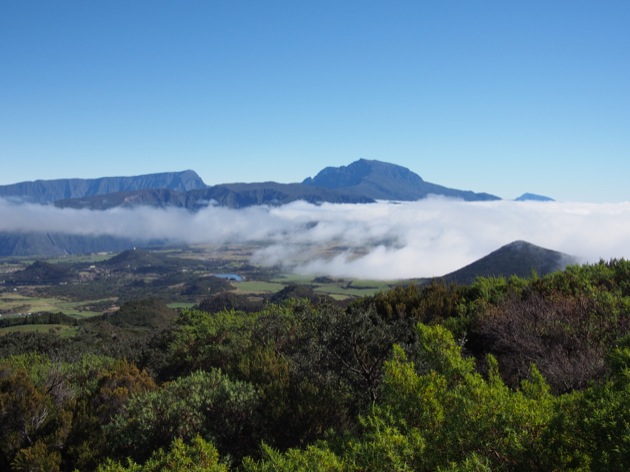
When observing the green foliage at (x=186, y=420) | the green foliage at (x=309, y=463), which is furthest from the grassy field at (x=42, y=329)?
the green foliage at (x=309, y=463)

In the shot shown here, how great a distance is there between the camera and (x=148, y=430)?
17141 mm

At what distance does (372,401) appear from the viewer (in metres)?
18.8

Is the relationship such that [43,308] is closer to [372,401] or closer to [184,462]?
[372,401]

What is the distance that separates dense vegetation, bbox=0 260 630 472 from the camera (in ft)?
36.8

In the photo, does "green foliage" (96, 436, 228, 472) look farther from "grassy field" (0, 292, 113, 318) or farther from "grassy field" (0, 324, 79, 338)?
"grassy field" (0, 292, 113, 318)

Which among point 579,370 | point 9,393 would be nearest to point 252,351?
point 9,393

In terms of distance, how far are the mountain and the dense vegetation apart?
116m

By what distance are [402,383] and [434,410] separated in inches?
51.0

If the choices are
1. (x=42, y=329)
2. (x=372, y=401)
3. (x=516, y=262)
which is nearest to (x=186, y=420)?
(x=372, y=401)

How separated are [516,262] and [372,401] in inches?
5690

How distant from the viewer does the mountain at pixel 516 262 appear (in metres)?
141

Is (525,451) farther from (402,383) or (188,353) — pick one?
(188,353)

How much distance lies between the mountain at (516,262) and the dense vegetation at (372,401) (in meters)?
116

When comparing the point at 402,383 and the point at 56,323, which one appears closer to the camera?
the point at 402,383
